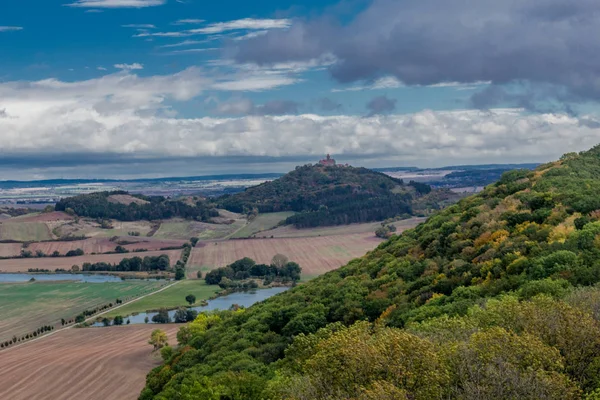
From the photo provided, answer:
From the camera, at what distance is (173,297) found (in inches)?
5787

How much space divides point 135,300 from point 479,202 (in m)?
Answer: 95.8

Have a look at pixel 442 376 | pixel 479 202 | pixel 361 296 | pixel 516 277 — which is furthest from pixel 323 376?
pixel 479 202

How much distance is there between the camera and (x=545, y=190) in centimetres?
6225

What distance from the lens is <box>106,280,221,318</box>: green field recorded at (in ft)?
441

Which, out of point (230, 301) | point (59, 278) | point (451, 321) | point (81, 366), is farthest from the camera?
point (59, 278)

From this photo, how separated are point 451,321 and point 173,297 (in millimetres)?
125007

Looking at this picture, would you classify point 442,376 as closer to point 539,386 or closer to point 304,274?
point 539,386

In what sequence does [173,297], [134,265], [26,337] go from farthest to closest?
1. [134,265]
2. [173,297]
3. [26,337]

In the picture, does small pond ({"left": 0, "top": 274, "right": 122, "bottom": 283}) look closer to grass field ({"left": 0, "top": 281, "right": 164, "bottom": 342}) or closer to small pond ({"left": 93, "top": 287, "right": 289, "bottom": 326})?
grass field ({"left": 0, "top": 281, "right": 164, "bottom": 342})

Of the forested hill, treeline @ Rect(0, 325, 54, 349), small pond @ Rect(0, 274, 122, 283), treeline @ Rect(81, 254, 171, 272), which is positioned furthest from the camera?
treeline @ Rect(81, 254, 171, 272)

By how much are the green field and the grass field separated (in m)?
6.40

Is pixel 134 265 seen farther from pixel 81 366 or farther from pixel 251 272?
pixel 81 366

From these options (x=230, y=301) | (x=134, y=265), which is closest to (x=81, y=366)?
(x=230, y=301)

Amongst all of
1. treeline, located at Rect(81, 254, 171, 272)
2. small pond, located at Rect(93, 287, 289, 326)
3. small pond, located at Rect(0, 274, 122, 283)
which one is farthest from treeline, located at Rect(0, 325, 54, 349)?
treeline, located at Rect(81, 254, 171, 272)
